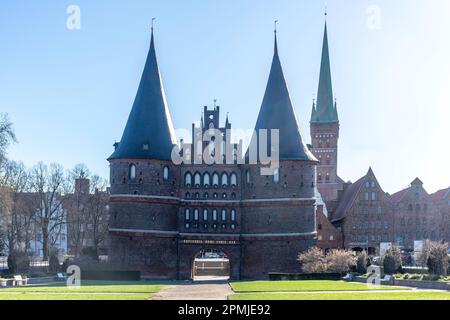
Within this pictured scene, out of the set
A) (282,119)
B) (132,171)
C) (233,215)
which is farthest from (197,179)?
(282,119)

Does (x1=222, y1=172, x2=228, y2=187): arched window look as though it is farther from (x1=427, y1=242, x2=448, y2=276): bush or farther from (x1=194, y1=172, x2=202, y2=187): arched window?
(x1=427, y1=242, x2=448, y2=276): bush

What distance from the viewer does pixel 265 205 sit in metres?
63.2

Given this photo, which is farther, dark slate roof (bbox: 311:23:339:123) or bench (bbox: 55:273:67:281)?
dark slate roof (bbox: 311:23:339:123)

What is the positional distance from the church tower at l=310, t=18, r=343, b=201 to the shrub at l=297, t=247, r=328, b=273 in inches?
1752

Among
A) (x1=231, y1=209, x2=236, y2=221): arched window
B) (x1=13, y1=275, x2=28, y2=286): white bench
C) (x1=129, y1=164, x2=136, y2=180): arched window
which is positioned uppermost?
(x1=129, y1=164, x2=136, y2=180): arched window

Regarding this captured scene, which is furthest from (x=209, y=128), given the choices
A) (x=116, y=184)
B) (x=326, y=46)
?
(x=326, y=46)

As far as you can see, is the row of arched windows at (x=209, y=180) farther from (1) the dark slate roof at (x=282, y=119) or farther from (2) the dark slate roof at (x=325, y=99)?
(2) the dark slate roof at (x=325, y=99)

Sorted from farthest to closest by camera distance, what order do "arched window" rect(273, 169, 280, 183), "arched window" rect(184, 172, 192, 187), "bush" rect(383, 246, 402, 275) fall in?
"arched window" rect(184, 172, 192, 187)
"arched window" rect(273, 169, 280, 183)
"bush" rect(383, 246, 402, 275)

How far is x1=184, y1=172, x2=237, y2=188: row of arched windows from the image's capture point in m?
64.5

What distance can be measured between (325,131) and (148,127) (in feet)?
155

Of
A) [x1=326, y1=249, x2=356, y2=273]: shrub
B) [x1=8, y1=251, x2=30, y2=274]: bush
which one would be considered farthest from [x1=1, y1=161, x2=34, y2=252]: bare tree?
[x1=326, y1=249, x2=356, y2=273]: shrub

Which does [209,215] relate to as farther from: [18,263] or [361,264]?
[18,263]

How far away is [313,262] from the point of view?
193ft
